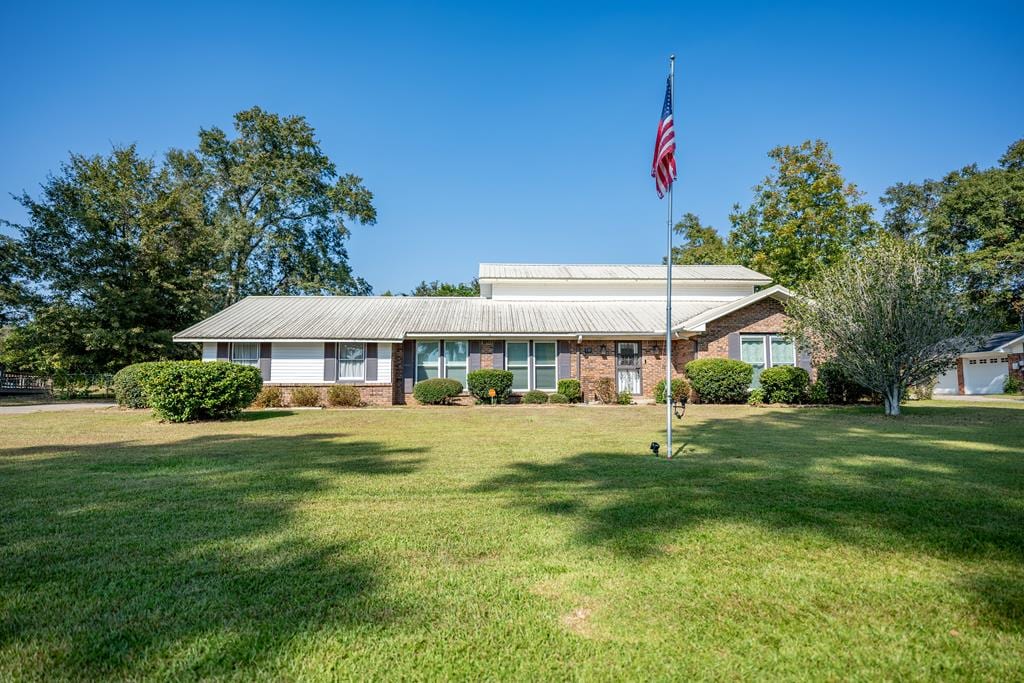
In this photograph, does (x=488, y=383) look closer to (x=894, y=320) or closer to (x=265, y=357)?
(x=265, y=357)

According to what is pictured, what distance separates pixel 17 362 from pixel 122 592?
1452 inches

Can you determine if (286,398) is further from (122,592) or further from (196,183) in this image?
(196,183)

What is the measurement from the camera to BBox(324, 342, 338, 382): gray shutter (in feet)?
63.8

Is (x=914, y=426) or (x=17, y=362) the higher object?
(x=17, y=362)

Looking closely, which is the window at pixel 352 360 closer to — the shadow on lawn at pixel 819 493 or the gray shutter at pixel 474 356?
the gray shutter at pixel 474 356

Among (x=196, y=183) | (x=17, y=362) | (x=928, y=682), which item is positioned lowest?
(x=928, y=682)

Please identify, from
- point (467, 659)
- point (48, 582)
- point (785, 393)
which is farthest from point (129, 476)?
point (785, 393)

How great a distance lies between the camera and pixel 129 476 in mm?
6469

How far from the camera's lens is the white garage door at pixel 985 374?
1214 inches

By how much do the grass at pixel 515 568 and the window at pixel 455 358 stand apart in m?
12.7

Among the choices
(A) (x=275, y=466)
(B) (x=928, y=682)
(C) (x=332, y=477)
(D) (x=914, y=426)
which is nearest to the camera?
(B) (x=928, y=682)

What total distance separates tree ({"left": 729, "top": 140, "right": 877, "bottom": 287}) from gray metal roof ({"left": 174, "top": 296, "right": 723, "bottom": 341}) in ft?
34.7

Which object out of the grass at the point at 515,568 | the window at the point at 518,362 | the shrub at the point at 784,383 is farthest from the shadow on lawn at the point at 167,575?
the shrub at the point at 784,383

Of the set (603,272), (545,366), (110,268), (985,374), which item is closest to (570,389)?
(545,366)
